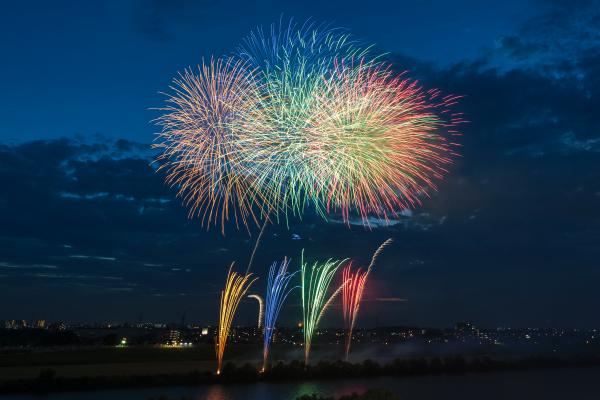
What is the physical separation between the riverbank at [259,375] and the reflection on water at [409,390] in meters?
1.32

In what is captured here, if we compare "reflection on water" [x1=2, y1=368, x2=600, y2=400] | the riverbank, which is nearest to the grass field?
the riverbank

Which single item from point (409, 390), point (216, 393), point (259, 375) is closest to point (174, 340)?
point (259, 375)

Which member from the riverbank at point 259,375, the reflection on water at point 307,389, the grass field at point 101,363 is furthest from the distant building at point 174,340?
the reflection on water at point 307,389

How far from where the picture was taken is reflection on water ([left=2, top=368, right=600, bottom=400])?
2822cm

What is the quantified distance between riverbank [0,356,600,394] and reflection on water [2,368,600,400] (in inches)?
51.9

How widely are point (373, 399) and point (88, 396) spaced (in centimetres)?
1750

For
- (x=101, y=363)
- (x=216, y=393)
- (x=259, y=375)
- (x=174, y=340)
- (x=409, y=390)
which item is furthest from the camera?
(x=174, y=340)

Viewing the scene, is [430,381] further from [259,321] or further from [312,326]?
[259,321]

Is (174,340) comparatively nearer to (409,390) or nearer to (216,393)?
(216,393)

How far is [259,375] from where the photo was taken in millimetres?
35000

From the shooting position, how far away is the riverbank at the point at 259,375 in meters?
30.0

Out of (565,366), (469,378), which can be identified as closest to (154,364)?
(469,378)

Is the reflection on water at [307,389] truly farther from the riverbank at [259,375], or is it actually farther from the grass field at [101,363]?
the grass field at [101,363]

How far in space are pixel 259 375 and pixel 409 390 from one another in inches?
369
